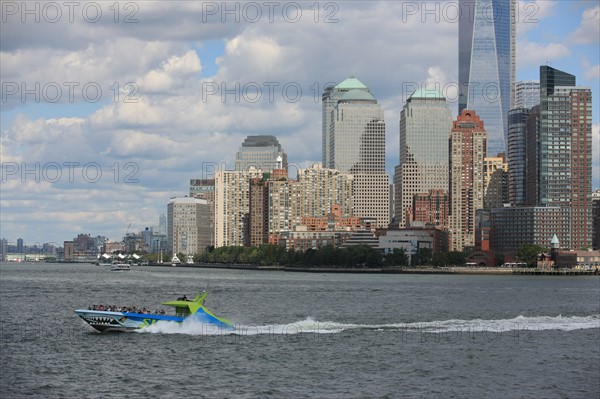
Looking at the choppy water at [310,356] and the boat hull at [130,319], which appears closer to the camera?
the choppy water at [310,356]

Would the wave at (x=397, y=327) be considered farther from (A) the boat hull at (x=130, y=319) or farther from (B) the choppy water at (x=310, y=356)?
(A) the boat hull at (x=130, y=319)

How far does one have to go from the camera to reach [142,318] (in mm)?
86812

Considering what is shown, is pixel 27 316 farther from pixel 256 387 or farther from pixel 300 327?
pixel 256 387

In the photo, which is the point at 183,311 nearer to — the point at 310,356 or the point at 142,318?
the point at 142,318

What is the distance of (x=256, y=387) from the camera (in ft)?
202

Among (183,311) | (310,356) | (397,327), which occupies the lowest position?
(310,356)

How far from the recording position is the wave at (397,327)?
284ft

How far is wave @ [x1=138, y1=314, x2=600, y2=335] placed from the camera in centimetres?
8644

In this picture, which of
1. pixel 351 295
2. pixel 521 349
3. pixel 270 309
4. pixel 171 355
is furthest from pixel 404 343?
pixel 351 295

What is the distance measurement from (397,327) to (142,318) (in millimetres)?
23842

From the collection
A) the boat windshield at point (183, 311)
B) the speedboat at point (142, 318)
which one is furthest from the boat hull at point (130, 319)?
the boat windshield at point (183, 311)

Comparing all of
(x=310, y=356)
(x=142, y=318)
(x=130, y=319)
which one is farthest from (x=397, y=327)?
(x=130, y=319)

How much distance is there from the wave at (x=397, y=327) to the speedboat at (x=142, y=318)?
44 centimetres

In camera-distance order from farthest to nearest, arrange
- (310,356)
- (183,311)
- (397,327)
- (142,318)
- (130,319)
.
→ (397,327) → (130,319) → (142,318) → (183,311) → (310,356)
